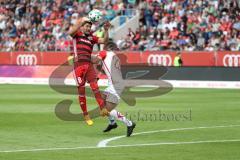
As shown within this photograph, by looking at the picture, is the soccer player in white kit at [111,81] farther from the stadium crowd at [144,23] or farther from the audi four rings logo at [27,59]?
the audi four rings logo at [27,59]

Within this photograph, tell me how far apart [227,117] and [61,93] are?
13013 millimetres

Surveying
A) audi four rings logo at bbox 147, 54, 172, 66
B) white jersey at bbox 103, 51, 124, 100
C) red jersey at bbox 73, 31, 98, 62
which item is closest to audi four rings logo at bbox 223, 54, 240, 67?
audi four rings logo at bbox 147, 54, 172, 66

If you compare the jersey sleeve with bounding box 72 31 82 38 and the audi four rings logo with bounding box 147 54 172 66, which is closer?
the jersey sleeve with bounding box 72 31 82 38

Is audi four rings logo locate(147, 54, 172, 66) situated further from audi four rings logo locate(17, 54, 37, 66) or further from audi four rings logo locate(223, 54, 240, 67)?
audi four rings logo locate(17, 54, 37, 66)

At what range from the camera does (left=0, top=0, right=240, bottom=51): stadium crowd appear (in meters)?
41.3

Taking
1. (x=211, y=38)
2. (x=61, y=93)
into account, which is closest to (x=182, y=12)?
(x=211, y=38)

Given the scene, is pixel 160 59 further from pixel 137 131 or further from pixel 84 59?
pixel 84 59

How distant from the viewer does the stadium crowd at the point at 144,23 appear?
41281 mm

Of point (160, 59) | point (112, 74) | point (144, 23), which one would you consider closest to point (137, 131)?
point (112, 74)

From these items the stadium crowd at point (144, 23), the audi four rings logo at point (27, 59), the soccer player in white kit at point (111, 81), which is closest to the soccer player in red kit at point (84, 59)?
the soccer player in white kit at point (111, 81)

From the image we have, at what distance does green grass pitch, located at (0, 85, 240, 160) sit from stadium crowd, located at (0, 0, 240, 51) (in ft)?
47.5

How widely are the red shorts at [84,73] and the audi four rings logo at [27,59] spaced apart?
2952 cm

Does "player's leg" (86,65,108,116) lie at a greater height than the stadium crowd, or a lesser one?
greater

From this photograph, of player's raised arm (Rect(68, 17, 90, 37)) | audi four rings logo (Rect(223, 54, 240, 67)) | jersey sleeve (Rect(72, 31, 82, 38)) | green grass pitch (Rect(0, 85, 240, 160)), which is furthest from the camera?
audi four rings logo (Rect(223, 54, 240, 67))
